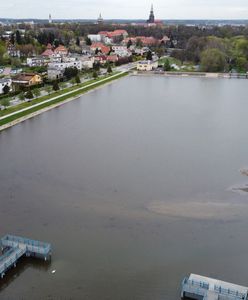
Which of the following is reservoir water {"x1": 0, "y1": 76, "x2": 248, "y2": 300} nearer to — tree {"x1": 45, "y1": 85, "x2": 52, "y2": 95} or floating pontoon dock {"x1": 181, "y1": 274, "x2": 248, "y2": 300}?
floating pontoon dock {"x1": 181, "y1": 274, "x2": 248, "y2": 300}

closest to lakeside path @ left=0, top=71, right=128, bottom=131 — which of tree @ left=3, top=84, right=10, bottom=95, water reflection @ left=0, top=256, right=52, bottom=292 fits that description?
tree @ left=3, top=84, right=10, bottom=95

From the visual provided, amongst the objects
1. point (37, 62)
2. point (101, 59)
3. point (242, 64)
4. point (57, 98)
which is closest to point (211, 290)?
point (57, 98)

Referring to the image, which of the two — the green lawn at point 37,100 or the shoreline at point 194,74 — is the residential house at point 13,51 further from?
the green lawn at point 37,100

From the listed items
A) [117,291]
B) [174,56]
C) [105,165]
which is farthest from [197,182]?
[174,56]

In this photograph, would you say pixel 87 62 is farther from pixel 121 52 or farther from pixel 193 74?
pixel 121 52

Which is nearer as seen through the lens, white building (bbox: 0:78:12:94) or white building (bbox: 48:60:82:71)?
white building (bbox: 0:78:12:94)

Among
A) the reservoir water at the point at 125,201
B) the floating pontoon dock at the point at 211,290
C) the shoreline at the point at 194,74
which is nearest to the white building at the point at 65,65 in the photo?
the shoreline at the point at 194,74
